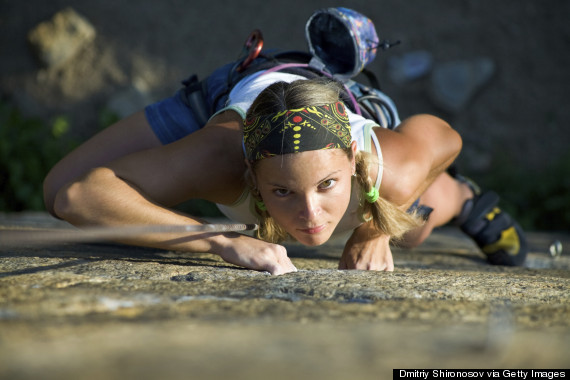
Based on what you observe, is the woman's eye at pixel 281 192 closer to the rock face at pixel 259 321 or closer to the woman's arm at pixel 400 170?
the rock face at pixel 259 321

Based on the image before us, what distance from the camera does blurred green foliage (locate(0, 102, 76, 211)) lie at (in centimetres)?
462

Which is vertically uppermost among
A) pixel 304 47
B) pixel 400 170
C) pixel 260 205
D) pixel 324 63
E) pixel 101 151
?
pixel 304 47

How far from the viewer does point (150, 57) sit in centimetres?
557

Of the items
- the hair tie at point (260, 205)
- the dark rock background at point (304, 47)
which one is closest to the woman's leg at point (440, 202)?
the hair tie at point (260, 205)

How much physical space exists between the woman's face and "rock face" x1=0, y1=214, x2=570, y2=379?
0.63 ft

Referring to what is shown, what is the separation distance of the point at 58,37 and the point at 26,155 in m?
1.22

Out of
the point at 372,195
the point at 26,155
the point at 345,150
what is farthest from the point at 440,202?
the point at 26,155

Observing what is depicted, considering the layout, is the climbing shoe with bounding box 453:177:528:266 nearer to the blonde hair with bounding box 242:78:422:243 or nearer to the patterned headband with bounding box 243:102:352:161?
the blonde hair with bounding box 242:78:422:243

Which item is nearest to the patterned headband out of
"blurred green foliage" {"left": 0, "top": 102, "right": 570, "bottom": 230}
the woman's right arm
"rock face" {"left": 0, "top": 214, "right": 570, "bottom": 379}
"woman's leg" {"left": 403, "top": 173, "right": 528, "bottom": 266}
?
the woman's right arm

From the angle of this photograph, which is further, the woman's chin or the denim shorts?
the denim shorts

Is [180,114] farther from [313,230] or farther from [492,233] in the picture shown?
[492,233]

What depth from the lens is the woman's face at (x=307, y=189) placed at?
→ 187 cm

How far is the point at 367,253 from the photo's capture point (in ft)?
7.34

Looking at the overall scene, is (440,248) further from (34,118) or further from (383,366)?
(34,118)
